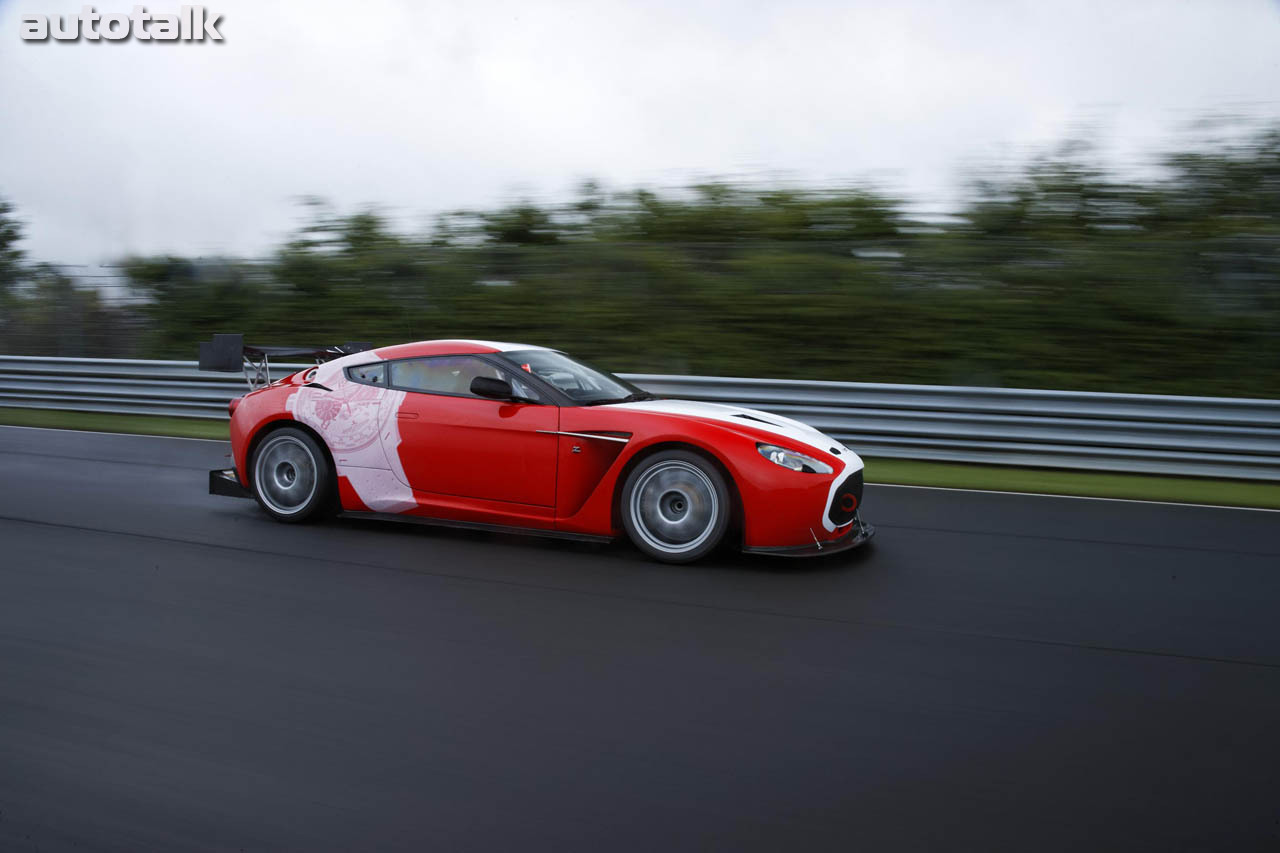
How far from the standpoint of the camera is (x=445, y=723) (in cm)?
332

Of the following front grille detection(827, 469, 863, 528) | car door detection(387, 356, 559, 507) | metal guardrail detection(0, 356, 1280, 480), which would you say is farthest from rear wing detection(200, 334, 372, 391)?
metal guardrail detection(0, 356, 1280, 480)

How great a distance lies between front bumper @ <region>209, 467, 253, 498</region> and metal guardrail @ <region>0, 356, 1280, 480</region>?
15.3ft

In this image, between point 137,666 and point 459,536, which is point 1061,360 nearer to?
point 459,536

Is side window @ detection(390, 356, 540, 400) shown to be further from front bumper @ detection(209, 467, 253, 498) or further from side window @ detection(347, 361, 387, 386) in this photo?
front bumper @ detection(209, 467, 253, 498)

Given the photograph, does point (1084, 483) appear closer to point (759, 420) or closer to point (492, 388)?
point (759, 420)

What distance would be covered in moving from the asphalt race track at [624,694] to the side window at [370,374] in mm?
925

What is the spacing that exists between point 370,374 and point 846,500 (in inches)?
115

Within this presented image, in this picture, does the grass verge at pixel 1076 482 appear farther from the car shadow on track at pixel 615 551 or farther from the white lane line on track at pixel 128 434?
the white lane line on track at pixel 128 434

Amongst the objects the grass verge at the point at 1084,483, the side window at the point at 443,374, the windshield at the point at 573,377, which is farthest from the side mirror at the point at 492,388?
the grass verge at the point at 1084,483

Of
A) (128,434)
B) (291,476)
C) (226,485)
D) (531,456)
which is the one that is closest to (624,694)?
(531,456)

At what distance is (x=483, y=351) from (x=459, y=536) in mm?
1098

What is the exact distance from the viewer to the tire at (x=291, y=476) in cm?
625

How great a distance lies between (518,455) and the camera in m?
5.62

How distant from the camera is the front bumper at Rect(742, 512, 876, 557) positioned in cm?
520
